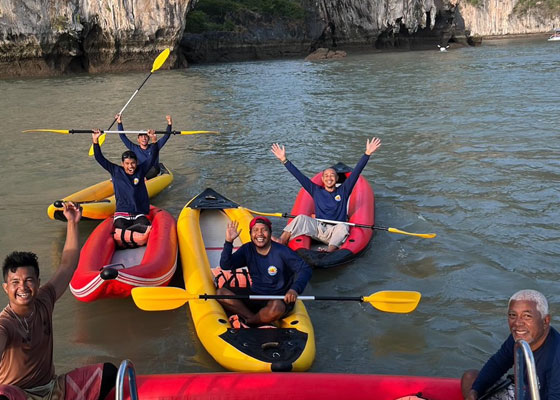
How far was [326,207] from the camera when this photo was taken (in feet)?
20.7

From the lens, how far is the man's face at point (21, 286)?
8.87 feet

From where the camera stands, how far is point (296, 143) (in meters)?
12.2

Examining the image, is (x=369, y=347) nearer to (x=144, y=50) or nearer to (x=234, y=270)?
(x=234, y=270)

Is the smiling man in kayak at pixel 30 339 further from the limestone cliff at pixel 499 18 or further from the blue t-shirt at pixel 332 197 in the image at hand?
the limestone cliff at pixel 499 18

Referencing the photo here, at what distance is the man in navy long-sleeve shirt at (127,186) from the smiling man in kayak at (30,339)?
3.07 metres

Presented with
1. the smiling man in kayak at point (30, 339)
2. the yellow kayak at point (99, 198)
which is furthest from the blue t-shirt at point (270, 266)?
the yellow kayak at point (99, 198)

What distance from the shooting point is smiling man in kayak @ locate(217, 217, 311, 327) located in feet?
→ 14.2

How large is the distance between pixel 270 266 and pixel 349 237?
1986 mm

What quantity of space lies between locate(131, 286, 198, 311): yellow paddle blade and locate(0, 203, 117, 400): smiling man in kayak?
3.98 ft

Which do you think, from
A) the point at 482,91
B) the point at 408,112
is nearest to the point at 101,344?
the point at 408,112

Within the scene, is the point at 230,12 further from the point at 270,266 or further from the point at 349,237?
the point at 270,266

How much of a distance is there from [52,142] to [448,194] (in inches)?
337

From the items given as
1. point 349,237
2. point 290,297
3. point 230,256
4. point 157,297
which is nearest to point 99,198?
point 349,237

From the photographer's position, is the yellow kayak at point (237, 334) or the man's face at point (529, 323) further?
the yellow kayak at point (237, 334)
